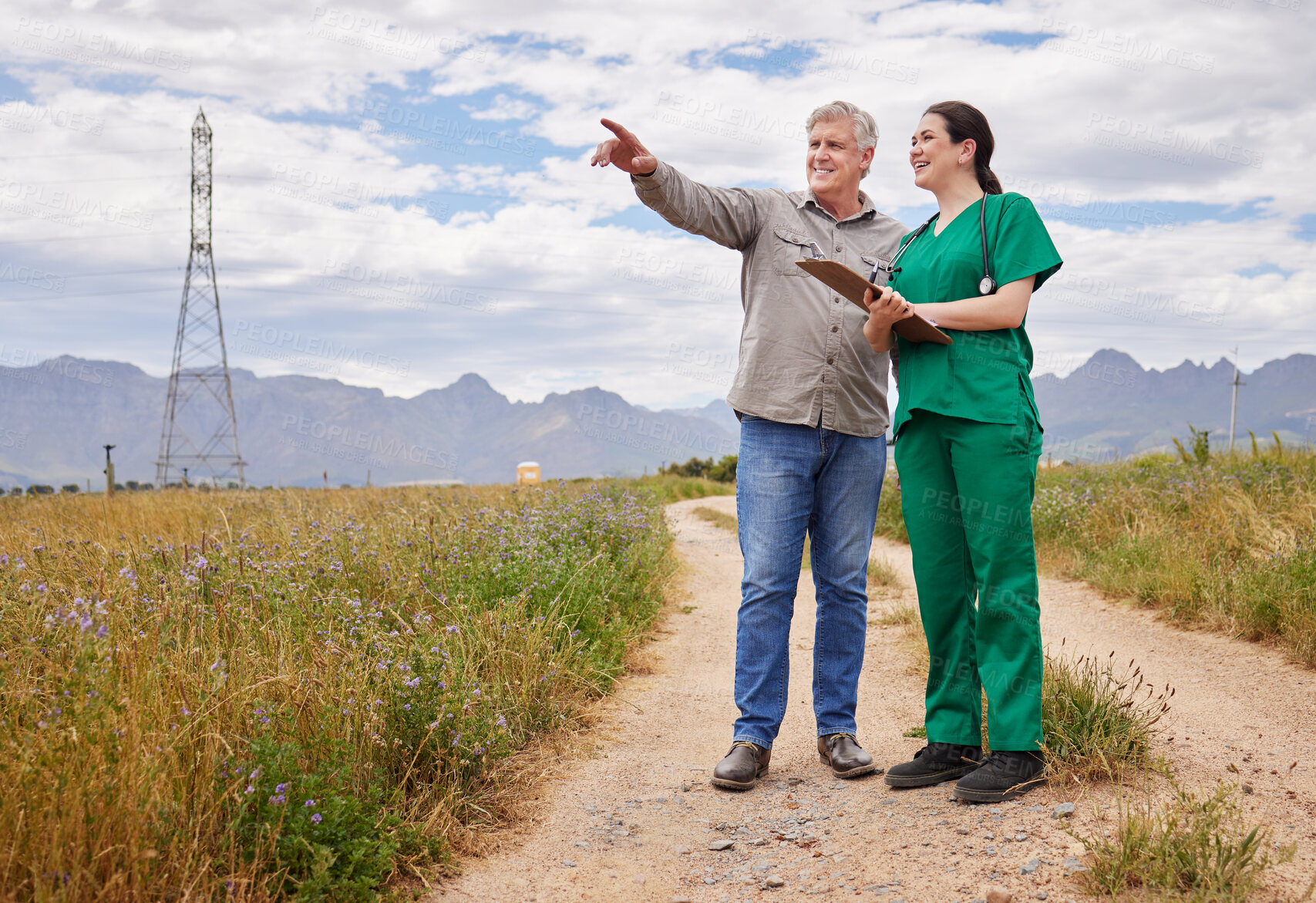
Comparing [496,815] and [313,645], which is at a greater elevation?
[313,645]

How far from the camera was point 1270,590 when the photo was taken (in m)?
5.30

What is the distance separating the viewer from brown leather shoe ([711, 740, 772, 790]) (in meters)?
3.29

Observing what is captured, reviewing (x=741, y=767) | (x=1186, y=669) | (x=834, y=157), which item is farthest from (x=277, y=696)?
(x=1186, y=669)

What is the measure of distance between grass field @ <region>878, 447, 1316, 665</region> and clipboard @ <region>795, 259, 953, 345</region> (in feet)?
11.5

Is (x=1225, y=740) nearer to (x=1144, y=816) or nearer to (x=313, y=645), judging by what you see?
(x=1144, y=816)

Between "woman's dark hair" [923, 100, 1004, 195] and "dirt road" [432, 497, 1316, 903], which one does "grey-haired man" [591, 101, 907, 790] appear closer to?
"dirt road" [432, 497, 1316, 903]

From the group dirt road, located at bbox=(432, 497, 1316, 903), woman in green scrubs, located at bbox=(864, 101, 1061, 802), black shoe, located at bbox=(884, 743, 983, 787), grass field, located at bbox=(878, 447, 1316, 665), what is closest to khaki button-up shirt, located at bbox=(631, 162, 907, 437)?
woman in green scrubs, located at bbox=(864, 101, 1061, 802)

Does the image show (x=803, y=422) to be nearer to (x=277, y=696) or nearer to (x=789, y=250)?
(x=789, y=250)

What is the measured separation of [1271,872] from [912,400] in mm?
1662

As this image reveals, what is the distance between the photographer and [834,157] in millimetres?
3439

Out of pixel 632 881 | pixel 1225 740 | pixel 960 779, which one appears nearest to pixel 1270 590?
pixel 1225 740

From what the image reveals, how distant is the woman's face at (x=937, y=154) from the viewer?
298 centimetres

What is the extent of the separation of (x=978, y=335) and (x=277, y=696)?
2780 millimetres

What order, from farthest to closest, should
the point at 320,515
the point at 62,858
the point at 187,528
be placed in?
1. the point at 320,515
2. the point at 187,528
3. the point at 62,858
